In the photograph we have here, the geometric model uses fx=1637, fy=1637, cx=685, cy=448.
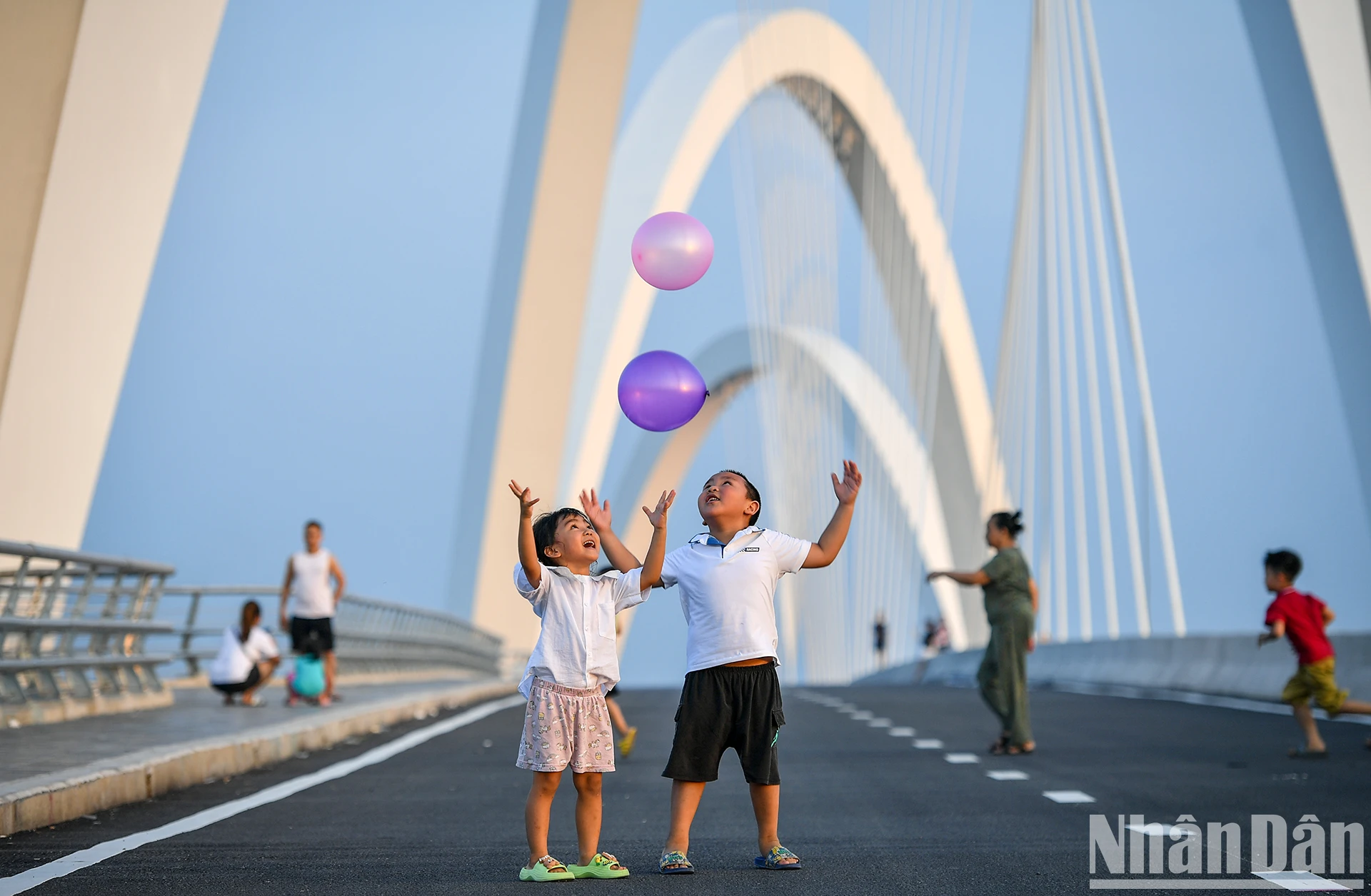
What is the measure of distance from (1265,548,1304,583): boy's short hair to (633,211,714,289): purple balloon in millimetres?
5548

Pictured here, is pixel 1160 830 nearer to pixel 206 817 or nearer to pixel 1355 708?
pixel 206 817

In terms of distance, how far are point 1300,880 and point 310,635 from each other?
11.2 m

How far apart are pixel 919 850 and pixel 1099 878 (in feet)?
2.92

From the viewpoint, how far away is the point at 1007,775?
9000mm

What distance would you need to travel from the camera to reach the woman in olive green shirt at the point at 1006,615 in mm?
10750

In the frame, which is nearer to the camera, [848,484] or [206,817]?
[848,484]

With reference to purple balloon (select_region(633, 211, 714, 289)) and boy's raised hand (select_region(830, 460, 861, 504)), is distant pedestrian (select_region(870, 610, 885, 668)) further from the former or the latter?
boy's raised hand (select_region(830, 460, 861, 504))

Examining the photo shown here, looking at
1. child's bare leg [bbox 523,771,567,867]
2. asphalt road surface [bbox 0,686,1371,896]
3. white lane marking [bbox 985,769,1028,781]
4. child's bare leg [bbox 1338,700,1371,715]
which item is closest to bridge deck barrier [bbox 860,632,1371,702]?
asphalt road surface [bbox 0,686,1371,896]

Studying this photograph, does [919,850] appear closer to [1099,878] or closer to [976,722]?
[1099,878]

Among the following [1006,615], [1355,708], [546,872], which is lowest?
[546,872]

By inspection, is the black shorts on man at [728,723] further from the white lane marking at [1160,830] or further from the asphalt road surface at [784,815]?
the white lane marking at [1160,830]

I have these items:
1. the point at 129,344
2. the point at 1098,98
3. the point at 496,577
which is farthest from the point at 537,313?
the point at 129,344

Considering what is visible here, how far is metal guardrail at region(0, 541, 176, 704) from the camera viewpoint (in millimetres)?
10633

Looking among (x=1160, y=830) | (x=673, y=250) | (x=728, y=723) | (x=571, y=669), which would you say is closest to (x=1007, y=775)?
(x=1160, y=830)
